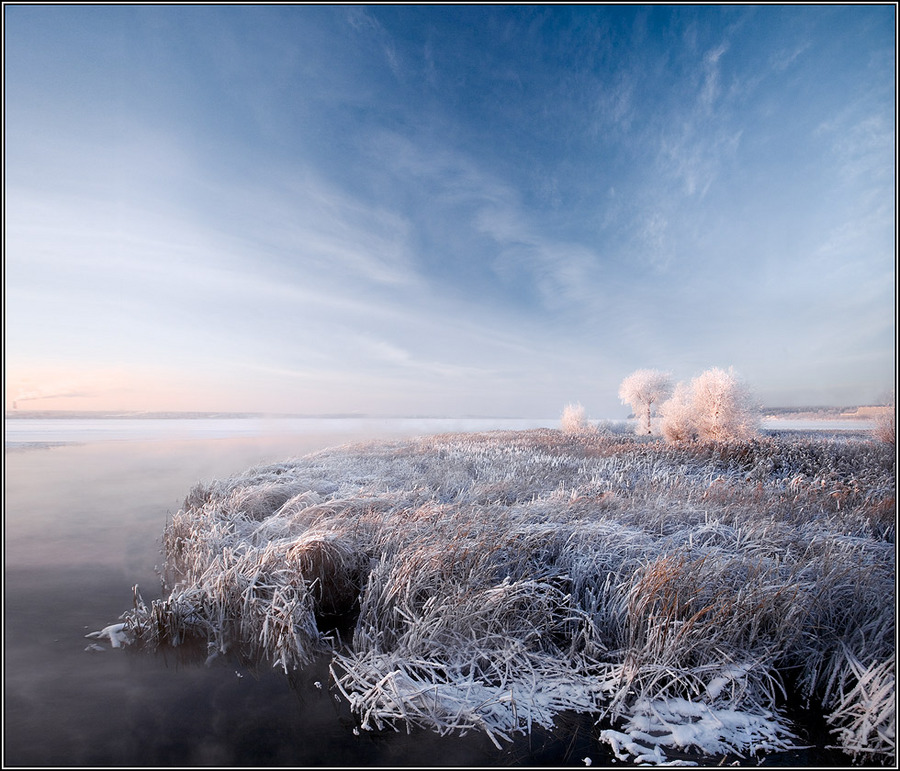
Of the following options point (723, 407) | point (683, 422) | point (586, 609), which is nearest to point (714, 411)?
point (723, 407)

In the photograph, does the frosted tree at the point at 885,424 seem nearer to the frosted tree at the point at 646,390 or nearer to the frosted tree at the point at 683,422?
the frosted tree at the point at 683,422

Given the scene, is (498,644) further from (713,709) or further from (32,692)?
(32,692)

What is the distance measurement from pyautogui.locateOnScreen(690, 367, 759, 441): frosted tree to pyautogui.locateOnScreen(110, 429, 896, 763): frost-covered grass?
11771 millimetres

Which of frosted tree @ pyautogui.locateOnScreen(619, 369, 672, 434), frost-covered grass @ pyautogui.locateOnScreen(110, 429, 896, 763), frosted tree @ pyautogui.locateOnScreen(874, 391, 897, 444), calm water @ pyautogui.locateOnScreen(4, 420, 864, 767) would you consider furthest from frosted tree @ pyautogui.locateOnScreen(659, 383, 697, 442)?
calm water @ pyautogui.locateOnScreen(4, 420, 864, 767)

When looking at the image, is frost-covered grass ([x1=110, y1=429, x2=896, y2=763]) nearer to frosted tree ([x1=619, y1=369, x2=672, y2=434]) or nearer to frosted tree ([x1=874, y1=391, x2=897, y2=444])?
frosted tree ([x1=874, y1=391, x2=897, y2=444])

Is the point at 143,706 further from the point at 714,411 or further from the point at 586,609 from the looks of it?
the point at 714,411

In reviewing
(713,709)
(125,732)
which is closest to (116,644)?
(125,732)

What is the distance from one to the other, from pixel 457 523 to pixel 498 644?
2534mm

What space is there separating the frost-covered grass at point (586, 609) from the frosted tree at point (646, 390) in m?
20.1

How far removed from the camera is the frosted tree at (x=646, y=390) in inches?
1127

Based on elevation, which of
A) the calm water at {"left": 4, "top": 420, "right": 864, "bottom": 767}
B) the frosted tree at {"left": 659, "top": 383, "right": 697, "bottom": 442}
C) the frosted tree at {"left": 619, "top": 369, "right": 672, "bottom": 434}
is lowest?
the calm water at {"left": 4, "top": 420, "right": 864, "bottom": 767}

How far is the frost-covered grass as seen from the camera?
392 centimetres

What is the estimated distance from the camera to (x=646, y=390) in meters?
29.4

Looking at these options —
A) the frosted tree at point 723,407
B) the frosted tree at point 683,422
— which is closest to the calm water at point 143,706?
the frosted tree at point 683,422
